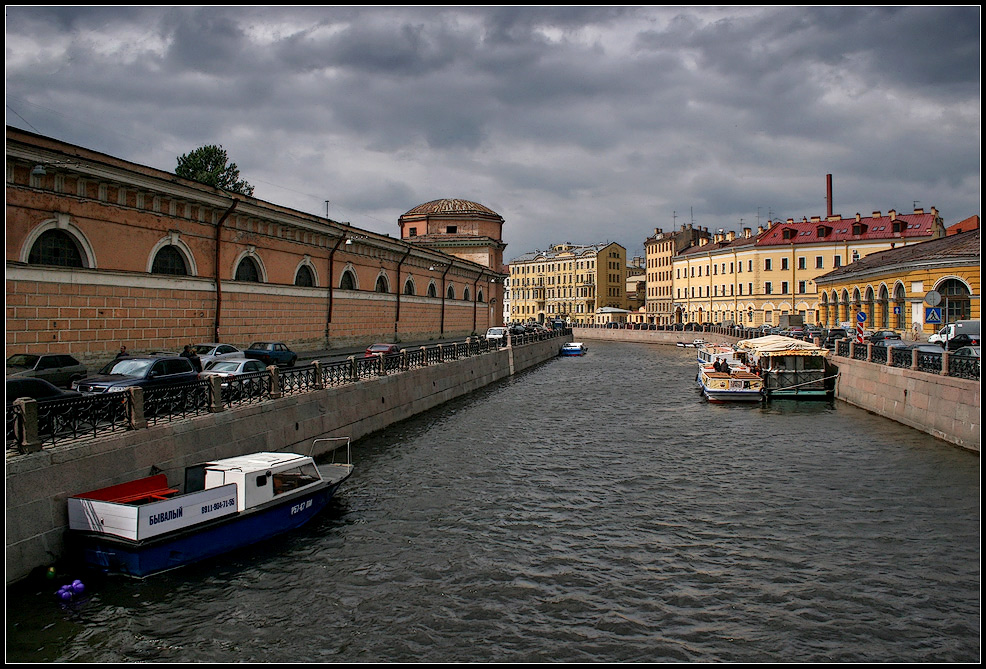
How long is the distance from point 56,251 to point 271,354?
7.25 metres

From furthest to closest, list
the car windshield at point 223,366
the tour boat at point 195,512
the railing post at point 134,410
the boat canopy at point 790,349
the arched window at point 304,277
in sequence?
the boat canopy at point 790,349, the arched window at point 304,277, the car windshield at point 223,366, the railing post at point 134,410, the tour boat at point 195,512

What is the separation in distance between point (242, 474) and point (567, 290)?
105620 mm

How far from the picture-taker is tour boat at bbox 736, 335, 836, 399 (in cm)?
2956

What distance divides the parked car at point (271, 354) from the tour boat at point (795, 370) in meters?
20.2

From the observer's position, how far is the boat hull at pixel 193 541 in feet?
32.0

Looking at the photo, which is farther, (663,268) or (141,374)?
(663,268)

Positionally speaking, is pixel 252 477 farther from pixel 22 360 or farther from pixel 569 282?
pixel 569 282

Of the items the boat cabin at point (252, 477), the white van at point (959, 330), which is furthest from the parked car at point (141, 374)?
the white van at point (959, 330)

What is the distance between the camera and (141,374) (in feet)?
48.4

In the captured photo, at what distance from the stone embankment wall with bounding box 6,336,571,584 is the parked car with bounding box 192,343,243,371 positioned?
12.3 feet

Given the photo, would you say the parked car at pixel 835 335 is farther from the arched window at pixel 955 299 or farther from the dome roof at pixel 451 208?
the dome roof at pixel 451 208

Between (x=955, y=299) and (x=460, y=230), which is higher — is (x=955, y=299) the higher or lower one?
the lower one

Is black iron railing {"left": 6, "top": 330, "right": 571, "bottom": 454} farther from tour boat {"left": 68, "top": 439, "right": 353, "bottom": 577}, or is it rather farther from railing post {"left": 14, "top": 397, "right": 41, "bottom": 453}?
tour boat {"left": 68, "top": 439, "right": 353, "bottom": 577}

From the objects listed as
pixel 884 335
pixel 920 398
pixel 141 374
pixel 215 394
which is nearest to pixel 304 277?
pixel 141 374
